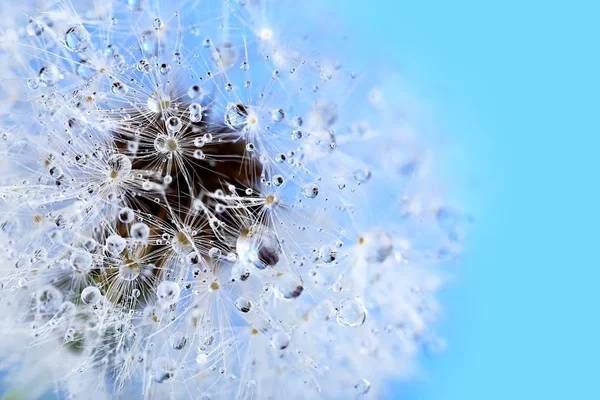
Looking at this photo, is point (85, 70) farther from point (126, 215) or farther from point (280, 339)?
point (280, 339)

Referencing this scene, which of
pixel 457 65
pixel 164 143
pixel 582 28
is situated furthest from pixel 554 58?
pixel 164 143

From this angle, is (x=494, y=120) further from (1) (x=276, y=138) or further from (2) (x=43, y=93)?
(2) (x=43, y=93)

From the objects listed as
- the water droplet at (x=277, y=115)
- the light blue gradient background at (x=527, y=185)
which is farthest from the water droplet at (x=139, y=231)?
the light blue gradient background at (x=527, y=185)

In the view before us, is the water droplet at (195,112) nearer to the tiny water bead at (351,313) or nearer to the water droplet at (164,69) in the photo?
the water droplet at (164,69)

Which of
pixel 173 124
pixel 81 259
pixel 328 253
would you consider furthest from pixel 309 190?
pixel 81 259

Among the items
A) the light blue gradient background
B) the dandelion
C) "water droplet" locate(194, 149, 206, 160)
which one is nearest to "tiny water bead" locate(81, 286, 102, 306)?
the dandelion

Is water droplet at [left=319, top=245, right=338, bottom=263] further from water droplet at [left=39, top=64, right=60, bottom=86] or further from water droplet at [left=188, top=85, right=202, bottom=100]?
water droplet at [left=39, top=64, right=60, bottom=86]
